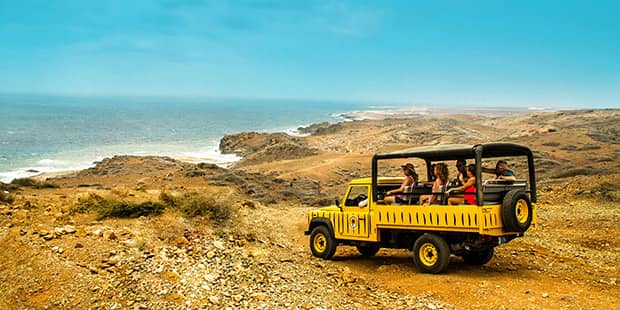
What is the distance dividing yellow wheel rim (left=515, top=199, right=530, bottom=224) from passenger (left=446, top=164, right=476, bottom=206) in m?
0.85

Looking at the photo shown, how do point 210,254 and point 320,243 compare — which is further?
point 320,243

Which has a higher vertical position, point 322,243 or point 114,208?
point 114,208

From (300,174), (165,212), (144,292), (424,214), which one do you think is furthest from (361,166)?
(144,292)

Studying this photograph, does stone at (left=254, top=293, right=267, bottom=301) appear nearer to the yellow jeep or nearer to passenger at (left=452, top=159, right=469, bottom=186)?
the yellow jeep

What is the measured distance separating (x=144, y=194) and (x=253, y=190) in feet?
28.3

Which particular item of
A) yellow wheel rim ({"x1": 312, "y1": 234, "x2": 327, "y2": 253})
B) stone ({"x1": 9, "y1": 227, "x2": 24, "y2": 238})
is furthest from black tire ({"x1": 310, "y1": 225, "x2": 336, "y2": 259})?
stone ({"x1": 9, "y1": 227, "x2": 24, "y2": 238})

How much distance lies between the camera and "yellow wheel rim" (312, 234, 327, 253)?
1224 cm

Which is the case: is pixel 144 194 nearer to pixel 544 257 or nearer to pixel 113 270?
pixel 113 270

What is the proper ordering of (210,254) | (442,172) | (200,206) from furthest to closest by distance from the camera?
(200,206)
(442,172)
(210,254)

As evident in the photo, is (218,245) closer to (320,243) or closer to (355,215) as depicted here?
(320,243)

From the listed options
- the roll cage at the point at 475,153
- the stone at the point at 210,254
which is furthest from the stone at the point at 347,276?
the stone at the point at 210,254

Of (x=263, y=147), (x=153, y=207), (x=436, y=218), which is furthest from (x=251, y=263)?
(x=263, y=147)

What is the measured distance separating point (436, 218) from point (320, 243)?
3514mm

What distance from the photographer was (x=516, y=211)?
938 cm
